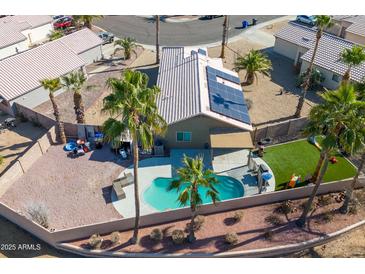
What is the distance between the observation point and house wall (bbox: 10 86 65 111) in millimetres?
36287

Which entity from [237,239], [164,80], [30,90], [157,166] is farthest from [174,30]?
[237,239]

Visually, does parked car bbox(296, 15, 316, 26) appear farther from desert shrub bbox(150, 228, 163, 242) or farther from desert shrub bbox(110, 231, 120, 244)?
desert shrub bbox(110, 231, 120, 244)

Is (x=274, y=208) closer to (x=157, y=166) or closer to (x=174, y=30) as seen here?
(x=157, y=166)

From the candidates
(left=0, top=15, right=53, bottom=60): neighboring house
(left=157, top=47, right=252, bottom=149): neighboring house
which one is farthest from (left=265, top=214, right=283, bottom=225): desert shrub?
(left=0, top=15, right=53, bottom=60): neighboring house

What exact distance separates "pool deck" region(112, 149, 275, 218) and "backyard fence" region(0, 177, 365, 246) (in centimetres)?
158

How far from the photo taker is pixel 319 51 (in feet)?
139

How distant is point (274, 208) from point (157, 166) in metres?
10.5

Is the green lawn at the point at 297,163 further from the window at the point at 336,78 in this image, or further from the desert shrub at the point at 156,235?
the window at the point at 336,78

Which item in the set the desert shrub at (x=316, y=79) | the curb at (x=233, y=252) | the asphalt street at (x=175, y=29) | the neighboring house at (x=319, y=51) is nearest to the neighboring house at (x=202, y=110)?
the curb at (x=233, y=252)

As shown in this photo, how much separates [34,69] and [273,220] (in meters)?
29.3

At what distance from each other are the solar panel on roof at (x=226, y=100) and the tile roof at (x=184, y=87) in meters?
0.45

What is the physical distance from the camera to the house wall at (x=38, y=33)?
50875 millimetres

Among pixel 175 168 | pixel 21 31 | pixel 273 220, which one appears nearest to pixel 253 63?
pixel 175 168

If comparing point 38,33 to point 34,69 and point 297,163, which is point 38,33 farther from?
point 297,163
